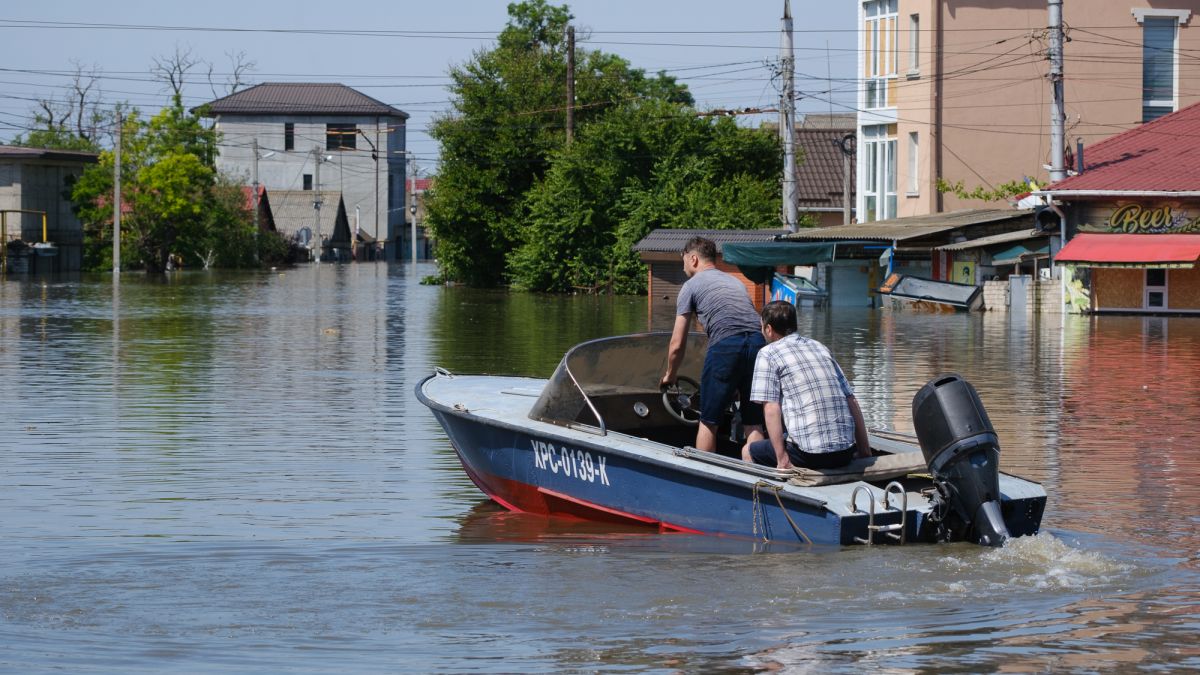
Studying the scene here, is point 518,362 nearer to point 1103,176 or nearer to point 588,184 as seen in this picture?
point 1103,176

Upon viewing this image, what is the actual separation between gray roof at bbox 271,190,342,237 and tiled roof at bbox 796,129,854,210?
46.9m

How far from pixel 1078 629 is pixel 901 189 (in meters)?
43.9

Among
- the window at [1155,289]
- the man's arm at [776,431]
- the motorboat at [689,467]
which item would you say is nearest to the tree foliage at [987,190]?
the window at [1155,289]

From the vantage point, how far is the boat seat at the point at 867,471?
9047 mm

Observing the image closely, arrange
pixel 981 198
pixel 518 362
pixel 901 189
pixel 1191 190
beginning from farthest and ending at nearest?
pixel 901 189, pixel 981 198, pixel 1191 190, pixel 518 362

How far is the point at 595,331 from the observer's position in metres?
A: 30.9

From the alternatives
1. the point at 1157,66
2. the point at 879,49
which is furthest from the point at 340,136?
the point at 1157,66

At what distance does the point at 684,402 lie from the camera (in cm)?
1091

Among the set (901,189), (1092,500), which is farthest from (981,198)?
(1092,500)

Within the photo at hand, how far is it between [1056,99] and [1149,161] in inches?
103

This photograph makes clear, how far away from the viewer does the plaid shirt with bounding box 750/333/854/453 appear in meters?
9.27

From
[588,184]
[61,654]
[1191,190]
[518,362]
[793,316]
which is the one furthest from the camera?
[588,184]

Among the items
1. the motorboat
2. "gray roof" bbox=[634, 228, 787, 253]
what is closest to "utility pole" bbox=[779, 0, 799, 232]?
"gray roof" bbox=[634, 228, 787, 253]

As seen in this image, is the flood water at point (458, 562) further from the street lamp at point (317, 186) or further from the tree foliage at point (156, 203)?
the street lamp at point (317, 186)
